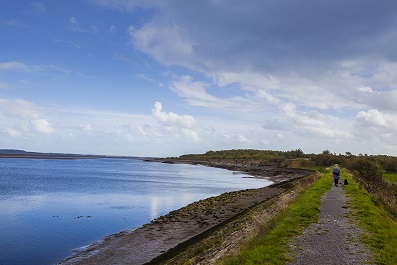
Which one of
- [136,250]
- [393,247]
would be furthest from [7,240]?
[393,247]

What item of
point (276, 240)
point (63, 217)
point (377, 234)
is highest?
point (377, 234)

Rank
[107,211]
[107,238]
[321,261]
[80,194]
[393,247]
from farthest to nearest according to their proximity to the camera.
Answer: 1. [80,194]
2. [107,211]
3. [107,238]
4. [393,247]
5. [321,261]

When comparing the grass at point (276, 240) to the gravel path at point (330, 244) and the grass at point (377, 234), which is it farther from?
the grass at point (377, 234)

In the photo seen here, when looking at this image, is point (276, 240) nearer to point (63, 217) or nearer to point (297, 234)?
point (297, 234)

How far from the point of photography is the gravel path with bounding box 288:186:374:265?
11109 millimetres

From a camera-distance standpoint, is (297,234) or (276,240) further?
(297,234)

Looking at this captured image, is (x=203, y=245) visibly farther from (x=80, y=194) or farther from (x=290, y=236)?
(x=80, y=194)

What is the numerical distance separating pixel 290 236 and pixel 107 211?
27.3 metres

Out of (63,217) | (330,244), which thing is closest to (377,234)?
(330,244)

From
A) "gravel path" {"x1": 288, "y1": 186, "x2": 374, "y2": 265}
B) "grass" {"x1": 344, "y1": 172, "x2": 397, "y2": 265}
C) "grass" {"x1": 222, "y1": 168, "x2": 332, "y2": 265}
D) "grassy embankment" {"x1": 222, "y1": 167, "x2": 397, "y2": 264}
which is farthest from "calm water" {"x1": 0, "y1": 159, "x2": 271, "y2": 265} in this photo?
"grass" {"x1": 344, "y1": 172, "x2": 397, "y2": 265}

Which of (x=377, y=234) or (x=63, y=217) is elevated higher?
(x=377, y=234)

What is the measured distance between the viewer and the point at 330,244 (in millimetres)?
12984

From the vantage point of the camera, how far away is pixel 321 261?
10.9 metres

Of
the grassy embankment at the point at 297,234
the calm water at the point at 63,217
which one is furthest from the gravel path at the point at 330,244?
the calm water at the point at 63,217
